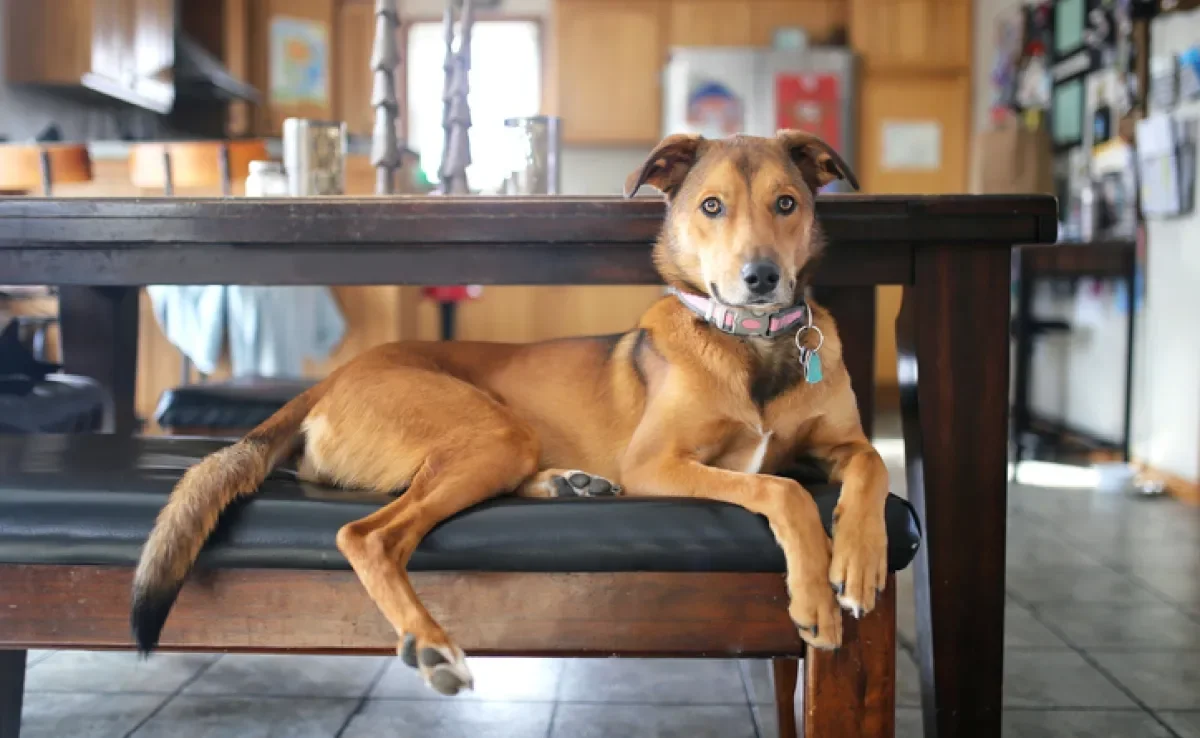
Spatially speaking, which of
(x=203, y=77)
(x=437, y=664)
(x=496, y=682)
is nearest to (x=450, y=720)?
(x=496, y=682)

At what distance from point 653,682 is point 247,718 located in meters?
0.77

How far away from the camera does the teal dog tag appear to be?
1425mm

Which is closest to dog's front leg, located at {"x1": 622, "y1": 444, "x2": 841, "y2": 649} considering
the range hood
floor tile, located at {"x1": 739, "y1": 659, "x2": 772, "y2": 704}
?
floor tile, located at {"x1": 739, "y1": 659, "x2": 772, "y2": 704}

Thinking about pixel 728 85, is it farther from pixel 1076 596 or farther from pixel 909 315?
pixel 909 315

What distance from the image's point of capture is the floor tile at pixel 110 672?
2.03m

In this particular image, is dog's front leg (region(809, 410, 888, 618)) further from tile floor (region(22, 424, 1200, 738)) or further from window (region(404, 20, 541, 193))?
window (region(404, 20, 541, 193))

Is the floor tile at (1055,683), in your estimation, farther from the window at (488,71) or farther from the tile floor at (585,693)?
the window at (488,71)

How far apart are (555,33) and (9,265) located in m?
5.85

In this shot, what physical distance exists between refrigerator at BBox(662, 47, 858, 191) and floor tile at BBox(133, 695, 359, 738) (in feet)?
17.4

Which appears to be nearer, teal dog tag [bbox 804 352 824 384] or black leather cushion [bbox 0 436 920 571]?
black leather cushion [bbox 0 436 920 571]

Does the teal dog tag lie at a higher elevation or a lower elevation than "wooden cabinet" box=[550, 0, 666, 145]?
lower

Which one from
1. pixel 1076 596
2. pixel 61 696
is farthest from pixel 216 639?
pixel 1076 596

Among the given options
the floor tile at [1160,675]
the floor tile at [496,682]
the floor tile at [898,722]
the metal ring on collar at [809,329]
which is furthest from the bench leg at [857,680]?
the floor tile at [1160,675]

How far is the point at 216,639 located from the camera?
1251 millimetres
